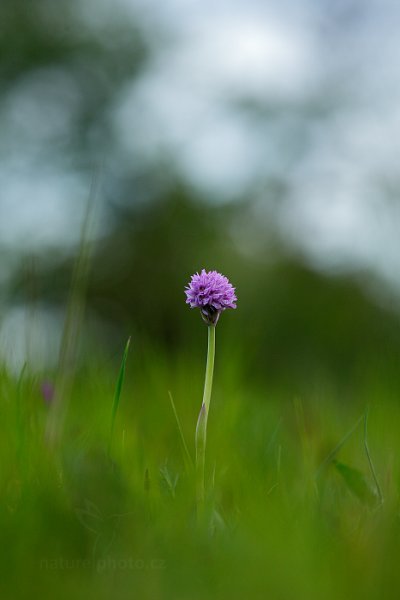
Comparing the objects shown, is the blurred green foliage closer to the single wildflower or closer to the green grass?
the green grass

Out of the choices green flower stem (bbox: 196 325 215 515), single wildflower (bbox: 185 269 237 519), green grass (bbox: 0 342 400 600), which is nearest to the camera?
green grass (bbox: 0 342 400 600)

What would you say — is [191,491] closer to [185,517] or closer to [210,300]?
[185,517]

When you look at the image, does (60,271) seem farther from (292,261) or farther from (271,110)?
(271,110)

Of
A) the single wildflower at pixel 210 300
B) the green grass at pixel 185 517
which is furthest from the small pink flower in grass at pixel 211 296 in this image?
the green grass at pixel 185 517

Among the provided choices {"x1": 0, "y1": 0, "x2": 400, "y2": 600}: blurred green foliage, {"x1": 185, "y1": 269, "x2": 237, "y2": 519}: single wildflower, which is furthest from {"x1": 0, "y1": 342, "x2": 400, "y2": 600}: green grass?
{"x1": 185, "y1": 269, "x2": 237, "y2": 519}: single wildflower

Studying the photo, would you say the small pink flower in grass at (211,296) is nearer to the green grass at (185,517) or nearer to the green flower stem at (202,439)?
the green flower stem at (202,439)

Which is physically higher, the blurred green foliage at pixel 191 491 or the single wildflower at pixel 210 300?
the single wildflower at pixel 210 300
